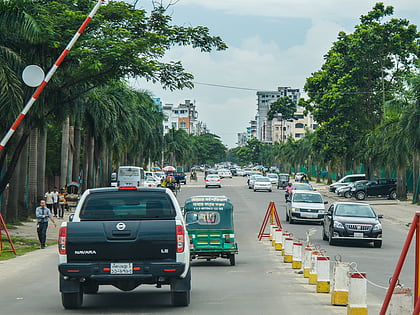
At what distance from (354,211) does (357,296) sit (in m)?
16.2

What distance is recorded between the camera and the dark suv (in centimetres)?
6094

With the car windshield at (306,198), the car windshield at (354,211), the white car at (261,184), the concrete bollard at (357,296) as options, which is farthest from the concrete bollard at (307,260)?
the white car at (261,184)

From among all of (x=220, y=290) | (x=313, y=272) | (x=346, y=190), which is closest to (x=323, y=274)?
(x=313, y=272)

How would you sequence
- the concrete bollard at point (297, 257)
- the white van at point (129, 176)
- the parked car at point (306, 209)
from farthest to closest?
the white van at point (129, 176) < the parked car at point (306, 209) < the concrete bollard at point (297, 257)

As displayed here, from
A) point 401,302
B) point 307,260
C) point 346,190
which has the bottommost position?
point 307,260

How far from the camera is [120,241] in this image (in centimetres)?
1111

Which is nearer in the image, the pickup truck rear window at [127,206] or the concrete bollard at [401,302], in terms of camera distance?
the concrete bollard at [401,302]

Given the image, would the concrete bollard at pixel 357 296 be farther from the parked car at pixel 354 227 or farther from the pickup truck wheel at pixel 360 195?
the pickup truck wheel at pixel 360 195

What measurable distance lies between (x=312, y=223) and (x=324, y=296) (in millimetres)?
23504

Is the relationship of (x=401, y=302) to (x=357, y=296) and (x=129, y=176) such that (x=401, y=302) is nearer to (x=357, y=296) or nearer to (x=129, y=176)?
(x=357, y=296)

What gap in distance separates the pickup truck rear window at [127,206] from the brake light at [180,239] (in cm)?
56

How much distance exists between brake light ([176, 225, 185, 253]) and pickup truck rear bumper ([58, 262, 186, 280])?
22 centimetres

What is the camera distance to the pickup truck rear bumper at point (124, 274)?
1102 centimetres

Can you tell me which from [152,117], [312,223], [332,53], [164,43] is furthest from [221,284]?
[152,117]
